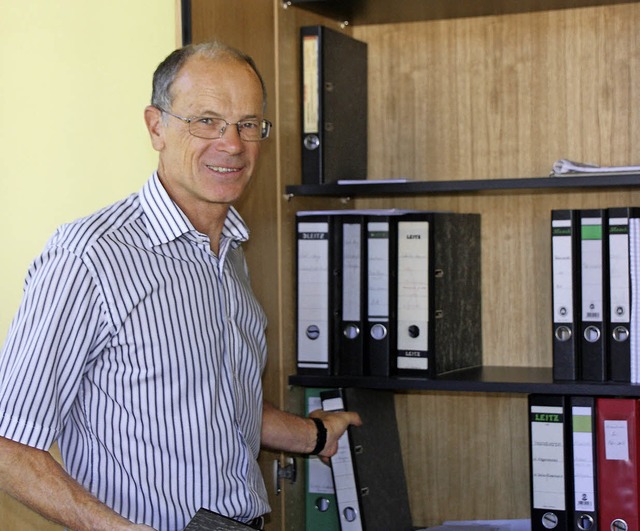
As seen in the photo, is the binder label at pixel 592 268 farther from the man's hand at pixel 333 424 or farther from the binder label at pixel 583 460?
the man's hand at pixel 333 424

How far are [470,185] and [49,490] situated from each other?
1064 millimetres

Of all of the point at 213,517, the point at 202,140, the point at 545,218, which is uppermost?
the point at 202,140

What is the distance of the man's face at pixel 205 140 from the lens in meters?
1.70

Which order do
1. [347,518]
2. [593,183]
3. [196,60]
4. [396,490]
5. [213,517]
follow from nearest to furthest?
1. [213,517]
2. [196,60]
3. [593,183]
4. [347,518]
5. [396,490]

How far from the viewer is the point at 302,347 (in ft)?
7.40

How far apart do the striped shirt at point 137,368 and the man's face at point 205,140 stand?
0.05 m

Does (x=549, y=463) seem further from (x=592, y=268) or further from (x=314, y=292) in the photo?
(x=314, y=292)

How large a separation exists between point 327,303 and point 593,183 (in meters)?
0.61

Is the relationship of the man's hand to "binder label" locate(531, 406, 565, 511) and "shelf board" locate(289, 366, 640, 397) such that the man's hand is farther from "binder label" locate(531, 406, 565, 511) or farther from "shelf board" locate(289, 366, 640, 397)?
"binder label" locate(531, 406, 565, 511)

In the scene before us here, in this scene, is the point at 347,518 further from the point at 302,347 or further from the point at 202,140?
the point at 202,140

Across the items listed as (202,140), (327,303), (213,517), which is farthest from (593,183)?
(213,517)

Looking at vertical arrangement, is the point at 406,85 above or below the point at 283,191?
above

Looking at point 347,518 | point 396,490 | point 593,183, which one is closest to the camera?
point 593,183

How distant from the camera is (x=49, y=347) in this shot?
148 centimetres
